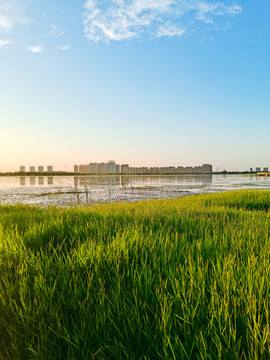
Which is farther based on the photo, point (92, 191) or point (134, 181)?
point (134, 181)

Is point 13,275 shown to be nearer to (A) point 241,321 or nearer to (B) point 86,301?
(B) point 86,301

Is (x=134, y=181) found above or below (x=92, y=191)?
above

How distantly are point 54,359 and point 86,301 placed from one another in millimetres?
593

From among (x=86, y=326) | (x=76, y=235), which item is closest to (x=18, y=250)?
(x=76, y=235)

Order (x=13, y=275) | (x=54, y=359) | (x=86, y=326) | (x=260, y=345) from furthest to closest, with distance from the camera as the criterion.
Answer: (x=13, y=275), (x=86, y=326), (x=54, y=359), (x=260, y=345)

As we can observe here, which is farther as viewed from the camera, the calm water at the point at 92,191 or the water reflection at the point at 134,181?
the water reflection at the point at 134,181

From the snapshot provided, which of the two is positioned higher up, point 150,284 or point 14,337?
point 150,284

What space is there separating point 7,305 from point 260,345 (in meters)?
2.16

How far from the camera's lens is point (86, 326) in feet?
6.50

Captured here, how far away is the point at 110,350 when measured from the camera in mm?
1669

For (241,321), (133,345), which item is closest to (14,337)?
(133,345)

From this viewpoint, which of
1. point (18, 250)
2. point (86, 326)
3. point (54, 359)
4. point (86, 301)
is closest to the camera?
point (54, 359)

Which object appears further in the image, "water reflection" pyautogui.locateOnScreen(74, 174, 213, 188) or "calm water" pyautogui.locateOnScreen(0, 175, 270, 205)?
"water reflection" pyautogui.locateOnScreen(74, 174, 213, 188)

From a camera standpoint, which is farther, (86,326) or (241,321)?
(86,326)
